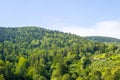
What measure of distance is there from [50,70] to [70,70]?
16.5 meters

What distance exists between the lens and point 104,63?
19150 centimetres

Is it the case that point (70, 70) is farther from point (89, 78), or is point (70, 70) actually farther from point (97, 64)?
point (89, 78)

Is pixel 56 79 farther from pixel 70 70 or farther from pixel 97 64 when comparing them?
pixel 97 64

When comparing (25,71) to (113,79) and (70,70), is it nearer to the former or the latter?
(70,70)

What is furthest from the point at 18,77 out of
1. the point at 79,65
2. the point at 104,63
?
the point at 104,63

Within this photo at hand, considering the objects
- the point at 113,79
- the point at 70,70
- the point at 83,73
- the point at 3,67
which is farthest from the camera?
the point at 70,70

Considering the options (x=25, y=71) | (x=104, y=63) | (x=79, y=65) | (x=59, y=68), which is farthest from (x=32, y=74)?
(x=104, y=63)

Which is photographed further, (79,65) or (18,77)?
(79,65)

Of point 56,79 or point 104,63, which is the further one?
point 104,63

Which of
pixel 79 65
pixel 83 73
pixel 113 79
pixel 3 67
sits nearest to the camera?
pixel 113 79

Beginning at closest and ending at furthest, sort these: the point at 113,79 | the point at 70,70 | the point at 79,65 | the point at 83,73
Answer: the point at 113,79 < the point at 83,73 < the point at 70,70 < the point at 79,65

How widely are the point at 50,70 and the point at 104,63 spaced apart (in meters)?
39.6

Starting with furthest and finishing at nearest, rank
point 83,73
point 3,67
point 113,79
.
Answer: point 83,73 → point 3,67 → point 113,79

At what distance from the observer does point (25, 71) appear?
162500 millimetres
